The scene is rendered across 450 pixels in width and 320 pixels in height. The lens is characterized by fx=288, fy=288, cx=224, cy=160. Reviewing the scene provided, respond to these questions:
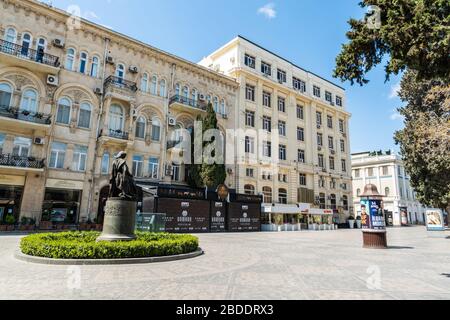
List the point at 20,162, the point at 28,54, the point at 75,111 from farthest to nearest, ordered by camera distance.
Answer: the point at 75,111 < the point at 28,54 < the point at 20,162

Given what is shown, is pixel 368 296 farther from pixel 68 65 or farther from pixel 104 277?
pixel 68 65

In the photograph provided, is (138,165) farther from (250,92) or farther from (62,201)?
(250,92)

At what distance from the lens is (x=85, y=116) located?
75.3ft

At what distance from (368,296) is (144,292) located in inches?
163

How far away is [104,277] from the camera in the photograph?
639 cm

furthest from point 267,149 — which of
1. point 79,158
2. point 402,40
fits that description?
point 402,40

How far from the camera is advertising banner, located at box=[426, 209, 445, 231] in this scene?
77.8ft

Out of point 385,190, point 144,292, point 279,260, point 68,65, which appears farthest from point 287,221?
point 385,190

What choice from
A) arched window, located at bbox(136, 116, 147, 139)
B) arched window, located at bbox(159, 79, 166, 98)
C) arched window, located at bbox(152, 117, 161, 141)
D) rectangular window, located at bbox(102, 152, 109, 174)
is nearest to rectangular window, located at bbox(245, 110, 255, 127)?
→ arched window, located at bbox(159, 79, 166, 98)

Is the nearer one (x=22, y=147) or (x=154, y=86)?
(x=22, y=147)

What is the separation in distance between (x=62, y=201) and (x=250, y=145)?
2022 cm

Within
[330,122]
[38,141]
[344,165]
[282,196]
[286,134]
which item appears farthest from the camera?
[344,165]

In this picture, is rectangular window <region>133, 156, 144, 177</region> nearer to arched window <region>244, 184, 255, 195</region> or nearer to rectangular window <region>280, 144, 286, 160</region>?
arched window <region>244, 184, 255, 195</region>

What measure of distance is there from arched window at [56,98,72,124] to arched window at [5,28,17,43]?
16.2 ft
